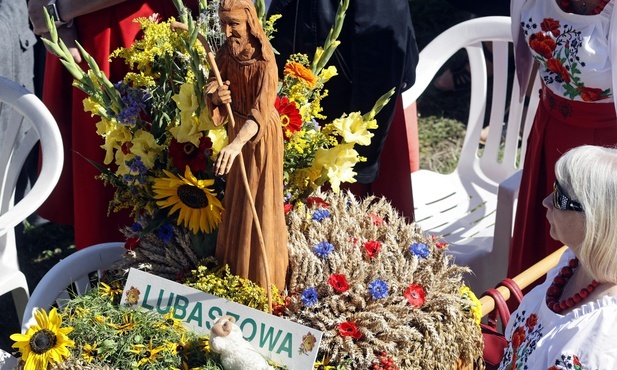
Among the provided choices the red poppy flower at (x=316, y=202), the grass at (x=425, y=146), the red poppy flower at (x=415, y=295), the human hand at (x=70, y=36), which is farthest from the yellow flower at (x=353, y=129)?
the grass at (x=425, y=146)

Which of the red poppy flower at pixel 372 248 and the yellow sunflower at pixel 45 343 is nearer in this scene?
the yellow sunflower at pixel 45 343

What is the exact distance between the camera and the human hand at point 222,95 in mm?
1455

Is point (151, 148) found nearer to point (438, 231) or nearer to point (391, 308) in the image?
point (391, 308)

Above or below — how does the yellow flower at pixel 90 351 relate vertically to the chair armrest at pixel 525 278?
above

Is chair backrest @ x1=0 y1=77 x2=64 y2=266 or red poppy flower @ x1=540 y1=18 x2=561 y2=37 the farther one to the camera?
red poppy flower @ x1=540 y1=18 x2=561 y2=37

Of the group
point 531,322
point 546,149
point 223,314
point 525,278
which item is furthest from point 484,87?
point 223,314

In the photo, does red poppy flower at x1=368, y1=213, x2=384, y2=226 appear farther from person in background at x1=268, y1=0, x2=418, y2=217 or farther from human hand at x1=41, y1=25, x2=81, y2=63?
human hand at x1=41, y1=25, x2=81, y2=63

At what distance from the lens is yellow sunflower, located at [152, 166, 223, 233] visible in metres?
1.65

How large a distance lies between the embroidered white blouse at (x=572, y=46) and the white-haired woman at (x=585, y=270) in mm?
783

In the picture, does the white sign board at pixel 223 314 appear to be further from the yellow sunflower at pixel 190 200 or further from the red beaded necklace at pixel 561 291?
the red beaded necklace at pixel 561 291

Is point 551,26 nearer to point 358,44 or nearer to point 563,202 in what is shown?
point 358,44

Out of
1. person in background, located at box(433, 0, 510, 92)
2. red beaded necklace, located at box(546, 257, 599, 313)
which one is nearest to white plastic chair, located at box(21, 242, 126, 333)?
red beaded necklace, located at box(546, 257, 599, 313)

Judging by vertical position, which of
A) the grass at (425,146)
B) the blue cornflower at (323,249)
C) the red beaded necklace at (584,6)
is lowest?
the grass at (425,146)

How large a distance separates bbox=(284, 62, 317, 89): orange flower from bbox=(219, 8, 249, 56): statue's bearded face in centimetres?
27
